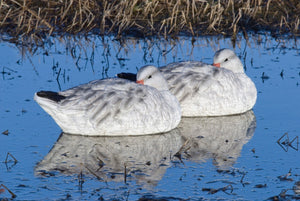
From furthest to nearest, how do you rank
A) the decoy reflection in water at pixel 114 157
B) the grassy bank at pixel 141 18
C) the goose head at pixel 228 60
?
the grassy bank at pixel 141 18, the goose head at pixel 228 60, the decoy reflection in water at pixel 114 157

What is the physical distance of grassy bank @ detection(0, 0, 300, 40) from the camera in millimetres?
15242

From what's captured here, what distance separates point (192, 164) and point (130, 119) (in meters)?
1.54

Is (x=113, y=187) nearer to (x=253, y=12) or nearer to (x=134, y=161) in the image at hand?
(x=134, y=161)

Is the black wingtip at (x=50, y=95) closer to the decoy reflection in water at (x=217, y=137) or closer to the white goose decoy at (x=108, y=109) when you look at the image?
the white goose decoy at (x=108, y=109)

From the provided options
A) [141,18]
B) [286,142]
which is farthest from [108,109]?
[141,18]

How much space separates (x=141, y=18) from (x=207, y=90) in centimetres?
521

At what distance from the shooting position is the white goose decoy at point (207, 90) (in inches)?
431

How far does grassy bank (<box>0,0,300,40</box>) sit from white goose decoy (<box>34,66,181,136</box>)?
5.28 m

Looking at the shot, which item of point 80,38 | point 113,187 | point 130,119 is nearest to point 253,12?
point 80,38

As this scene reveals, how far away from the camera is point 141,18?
15.8m

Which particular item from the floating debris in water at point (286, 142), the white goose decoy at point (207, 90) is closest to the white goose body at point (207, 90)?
the white goose decoy at point (207, 90)

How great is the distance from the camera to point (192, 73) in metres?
11.1

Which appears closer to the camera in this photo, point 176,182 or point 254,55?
point 176,182

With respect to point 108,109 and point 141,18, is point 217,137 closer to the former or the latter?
point 108,109
